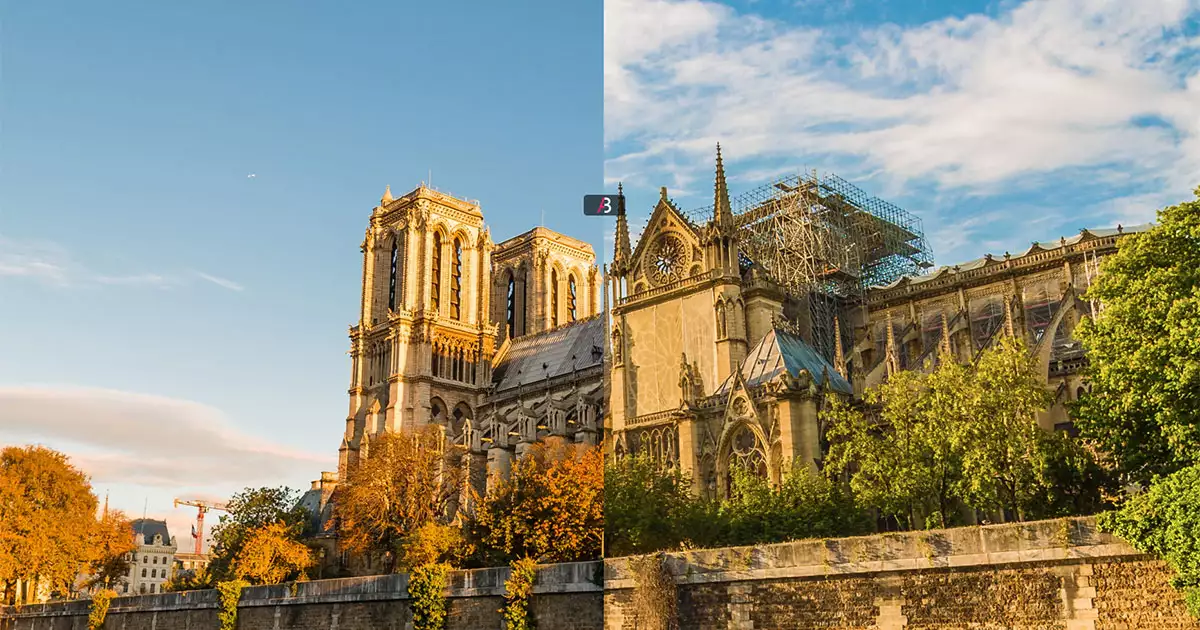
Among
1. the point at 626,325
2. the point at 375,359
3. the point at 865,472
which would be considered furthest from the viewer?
the point at 375,359

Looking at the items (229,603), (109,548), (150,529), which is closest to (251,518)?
(109,548)

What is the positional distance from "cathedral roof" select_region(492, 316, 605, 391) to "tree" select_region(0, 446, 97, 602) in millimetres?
28735

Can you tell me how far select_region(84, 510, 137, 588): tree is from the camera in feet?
164

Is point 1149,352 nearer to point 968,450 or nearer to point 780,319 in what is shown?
point 968,450

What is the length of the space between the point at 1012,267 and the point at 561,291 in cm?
4710

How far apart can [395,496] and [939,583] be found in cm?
2973

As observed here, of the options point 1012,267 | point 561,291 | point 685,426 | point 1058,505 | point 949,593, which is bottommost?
point 949,593

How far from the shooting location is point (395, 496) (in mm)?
45812

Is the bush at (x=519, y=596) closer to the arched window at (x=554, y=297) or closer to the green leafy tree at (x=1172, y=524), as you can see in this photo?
the green leafy tree at (x=1172, y=524)

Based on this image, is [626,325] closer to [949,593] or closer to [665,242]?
[665,242]

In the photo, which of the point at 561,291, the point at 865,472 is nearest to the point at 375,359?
the point at 561,291

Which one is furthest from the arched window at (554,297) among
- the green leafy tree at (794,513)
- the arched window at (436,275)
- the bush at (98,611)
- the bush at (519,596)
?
the bush at (519,596)

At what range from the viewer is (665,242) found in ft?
158

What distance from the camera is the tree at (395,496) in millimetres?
45031
